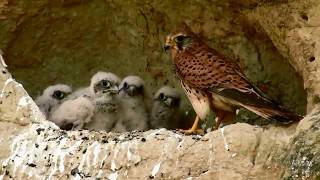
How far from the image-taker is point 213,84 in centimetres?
591

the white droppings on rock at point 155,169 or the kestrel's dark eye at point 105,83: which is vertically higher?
the kestrel's dark eye at point 105,83

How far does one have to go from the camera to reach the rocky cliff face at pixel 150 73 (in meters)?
5.20

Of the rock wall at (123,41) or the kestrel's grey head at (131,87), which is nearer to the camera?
the rock wall at (123,41)

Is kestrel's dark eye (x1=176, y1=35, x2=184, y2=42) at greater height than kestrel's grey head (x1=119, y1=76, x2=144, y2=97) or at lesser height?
greater

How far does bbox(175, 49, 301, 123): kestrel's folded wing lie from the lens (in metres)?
5.56

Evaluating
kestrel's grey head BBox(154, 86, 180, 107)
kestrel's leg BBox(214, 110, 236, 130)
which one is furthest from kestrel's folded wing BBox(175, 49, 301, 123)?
kestrel's grey head BBox(154, 86, 180, 107)

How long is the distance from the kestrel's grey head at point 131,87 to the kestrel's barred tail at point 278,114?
1.35 m

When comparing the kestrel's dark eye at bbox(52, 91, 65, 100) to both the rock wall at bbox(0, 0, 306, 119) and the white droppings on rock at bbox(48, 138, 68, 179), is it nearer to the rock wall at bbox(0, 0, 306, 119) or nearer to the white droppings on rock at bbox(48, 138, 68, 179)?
the rock wall at bbox(0, 0, 306, 119)

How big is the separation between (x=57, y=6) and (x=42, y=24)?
17cm

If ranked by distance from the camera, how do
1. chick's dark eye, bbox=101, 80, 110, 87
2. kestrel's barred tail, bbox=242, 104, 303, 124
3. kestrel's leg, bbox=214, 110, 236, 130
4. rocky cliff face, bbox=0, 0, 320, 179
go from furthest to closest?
chick's dark eye, bbox=101, 80, 110, 87 → kestrel's leg, bbox=214, 110, 236, 130 → kestrel's barred tail, bbox=242, 104, 303, 124 → rocky cliff face, bbox=0, 0, 320, 179

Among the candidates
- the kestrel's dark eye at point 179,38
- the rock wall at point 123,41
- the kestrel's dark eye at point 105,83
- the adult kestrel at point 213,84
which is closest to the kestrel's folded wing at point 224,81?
the adult kestrel at point 213,84

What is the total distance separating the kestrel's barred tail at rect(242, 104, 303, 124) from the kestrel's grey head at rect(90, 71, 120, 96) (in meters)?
1.42

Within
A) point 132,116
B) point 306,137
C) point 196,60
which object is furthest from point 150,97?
point 306,137

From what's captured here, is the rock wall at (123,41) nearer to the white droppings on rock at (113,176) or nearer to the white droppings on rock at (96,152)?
the white droppings on rock at (96,152)
